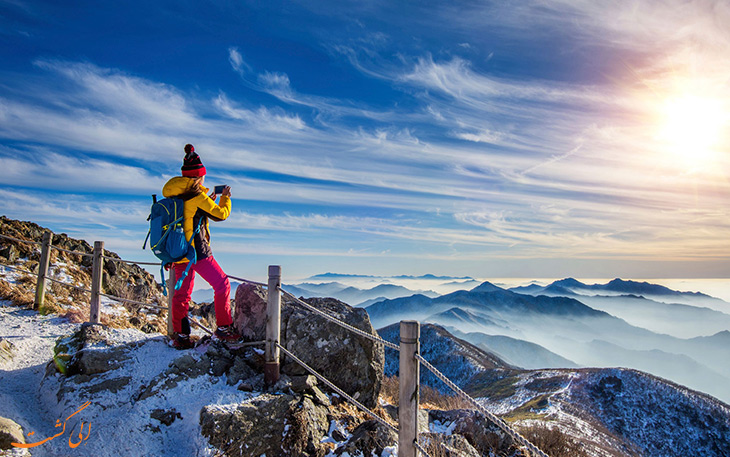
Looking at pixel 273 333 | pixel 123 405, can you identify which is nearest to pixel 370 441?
pixel 273 333

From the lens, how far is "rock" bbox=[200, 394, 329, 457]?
15.4 ft

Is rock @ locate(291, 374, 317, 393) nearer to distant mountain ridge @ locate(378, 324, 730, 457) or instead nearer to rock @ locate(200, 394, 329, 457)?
rock @ locate(200, 394, 329, 457)

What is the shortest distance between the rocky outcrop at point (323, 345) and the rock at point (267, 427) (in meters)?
0.90

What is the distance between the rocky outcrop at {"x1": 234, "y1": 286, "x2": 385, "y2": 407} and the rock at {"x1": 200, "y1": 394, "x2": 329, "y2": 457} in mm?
904

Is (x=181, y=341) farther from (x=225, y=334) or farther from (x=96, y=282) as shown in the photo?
(x=96, y=282)

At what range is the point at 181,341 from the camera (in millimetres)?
6344

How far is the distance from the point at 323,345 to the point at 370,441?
1.85m

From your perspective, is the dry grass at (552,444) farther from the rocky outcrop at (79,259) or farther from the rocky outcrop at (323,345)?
the rocky outcrop at (79,259)

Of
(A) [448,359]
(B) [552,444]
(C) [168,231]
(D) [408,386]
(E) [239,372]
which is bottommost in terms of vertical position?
(A) [448,359]

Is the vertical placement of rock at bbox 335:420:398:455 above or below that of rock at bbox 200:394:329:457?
below

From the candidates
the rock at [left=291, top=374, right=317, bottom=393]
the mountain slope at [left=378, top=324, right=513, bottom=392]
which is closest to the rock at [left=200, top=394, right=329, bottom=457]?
the rock at [left=291, top=374, right=317, bottom=393]

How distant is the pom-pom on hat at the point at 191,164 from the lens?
587cm

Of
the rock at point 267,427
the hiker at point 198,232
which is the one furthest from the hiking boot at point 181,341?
the rock at point 267,427

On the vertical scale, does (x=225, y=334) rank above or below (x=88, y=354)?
above
